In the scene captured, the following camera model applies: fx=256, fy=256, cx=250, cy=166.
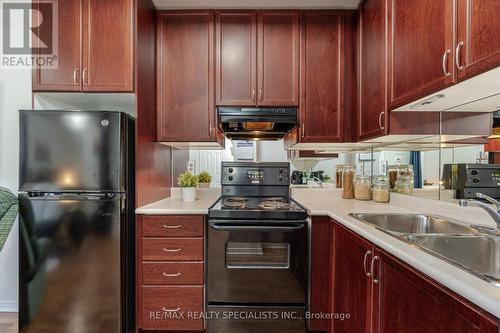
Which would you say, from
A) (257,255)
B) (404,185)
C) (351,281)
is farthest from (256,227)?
(404,185)

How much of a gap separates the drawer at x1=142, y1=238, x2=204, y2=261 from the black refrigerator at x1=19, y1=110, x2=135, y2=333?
18cm

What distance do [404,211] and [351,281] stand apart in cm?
68

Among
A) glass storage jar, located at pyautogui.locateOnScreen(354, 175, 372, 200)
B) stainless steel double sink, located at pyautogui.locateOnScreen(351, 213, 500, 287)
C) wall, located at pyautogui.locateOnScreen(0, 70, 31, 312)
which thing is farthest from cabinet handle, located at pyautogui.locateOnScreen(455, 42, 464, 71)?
wall, located at pyautogui.locateOnScreen(0, 70, 31, 312)

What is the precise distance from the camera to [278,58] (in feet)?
6.88

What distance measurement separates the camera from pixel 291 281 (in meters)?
1.79

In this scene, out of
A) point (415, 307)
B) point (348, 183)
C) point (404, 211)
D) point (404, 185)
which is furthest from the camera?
point (348, 183)

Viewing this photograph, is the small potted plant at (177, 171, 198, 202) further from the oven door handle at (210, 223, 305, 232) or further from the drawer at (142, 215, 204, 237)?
the oven door handle at (210, 223, 305, 232)

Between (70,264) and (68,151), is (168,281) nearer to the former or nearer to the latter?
(70,264)

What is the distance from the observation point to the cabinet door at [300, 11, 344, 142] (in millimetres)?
2088

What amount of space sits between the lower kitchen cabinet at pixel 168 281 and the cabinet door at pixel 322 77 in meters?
1.26

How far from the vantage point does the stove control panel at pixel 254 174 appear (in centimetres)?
239

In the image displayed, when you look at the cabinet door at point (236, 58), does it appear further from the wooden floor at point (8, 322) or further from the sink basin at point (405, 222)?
the wooden floor at point (8, 322)

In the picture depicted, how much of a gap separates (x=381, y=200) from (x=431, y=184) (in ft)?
1.39

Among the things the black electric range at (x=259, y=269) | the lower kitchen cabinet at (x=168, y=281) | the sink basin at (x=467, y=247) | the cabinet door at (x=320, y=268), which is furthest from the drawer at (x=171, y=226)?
the sink basin at (x=467, y=247)
